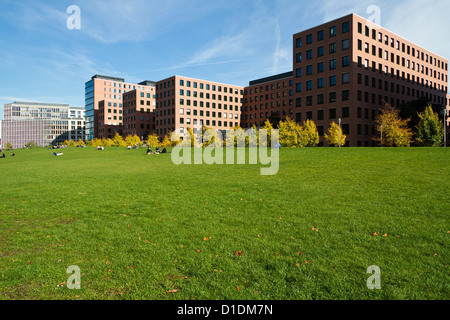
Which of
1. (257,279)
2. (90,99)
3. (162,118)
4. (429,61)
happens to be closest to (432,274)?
(257,279)

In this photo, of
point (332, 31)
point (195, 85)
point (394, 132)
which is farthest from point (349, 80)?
point (195, 85)

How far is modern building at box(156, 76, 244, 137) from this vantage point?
106000 millimetres

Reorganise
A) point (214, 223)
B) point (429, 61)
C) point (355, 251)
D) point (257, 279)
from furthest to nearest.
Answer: point (429, 61) → point (214, 223) → point (355, 251) → point (257, 279)

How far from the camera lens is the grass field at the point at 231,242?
4.84m

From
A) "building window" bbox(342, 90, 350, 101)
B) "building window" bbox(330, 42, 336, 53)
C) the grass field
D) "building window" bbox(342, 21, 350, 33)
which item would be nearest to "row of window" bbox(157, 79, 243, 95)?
"building window" bbox(330, 42, 336, 53)

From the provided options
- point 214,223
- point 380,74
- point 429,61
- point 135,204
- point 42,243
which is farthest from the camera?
point 429,61

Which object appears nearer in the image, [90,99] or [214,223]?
[214,223]

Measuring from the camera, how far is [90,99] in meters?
172

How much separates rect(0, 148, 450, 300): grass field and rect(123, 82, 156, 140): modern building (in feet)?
388

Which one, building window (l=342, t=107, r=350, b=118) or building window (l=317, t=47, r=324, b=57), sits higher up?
building window (l=317, t=47, r=324, b=57)

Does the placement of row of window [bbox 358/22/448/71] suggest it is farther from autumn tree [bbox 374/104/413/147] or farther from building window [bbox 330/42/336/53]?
autumn tree [bbox 374/104/413/147]
